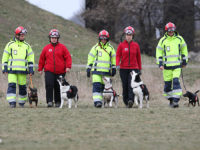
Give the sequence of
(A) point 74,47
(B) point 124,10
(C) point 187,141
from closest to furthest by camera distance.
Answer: (C) point 187,141 → (A) point 74,47 → (B) point 124,10

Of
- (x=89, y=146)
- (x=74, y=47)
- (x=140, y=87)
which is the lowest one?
(x=89, y=146)

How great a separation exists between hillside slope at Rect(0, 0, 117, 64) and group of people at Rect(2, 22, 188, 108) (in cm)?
1422

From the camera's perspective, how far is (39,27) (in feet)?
102

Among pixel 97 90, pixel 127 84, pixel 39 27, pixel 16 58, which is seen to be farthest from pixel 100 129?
pixel 39 27

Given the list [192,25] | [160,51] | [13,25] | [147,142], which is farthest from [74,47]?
[147,142]

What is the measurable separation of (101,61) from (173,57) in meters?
1.96

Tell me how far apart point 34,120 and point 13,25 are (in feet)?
74.2

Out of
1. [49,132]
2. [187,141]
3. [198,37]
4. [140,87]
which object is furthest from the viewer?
[198,37]

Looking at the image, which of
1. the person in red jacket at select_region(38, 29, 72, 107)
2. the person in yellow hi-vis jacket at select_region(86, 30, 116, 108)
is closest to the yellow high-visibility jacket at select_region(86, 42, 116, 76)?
the person in yellow hi-vis jacket at select_region(86, 30, 116, 108)

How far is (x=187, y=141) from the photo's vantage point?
20.7 feet

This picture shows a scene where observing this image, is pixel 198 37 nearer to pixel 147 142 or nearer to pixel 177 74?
pixel 177 74

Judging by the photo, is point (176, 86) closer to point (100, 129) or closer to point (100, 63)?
point (100, 63)

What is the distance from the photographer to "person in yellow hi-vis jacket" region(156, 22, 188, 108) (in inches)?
411

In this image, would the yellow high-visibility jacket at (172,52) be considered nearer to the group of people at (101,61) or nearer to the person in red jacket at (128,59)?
the group of people at (101,61)
